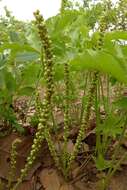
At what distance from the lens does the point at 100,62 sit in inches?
37.1

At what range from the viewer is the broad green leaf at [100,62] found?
0.92 metres

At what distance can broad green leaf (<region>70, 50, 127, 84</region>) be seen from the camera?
92 centimetres

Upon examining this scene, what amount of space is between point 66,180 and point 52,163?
0.36 feet

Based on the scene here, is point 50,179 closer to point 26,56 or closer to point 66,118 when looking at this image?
point 66,118

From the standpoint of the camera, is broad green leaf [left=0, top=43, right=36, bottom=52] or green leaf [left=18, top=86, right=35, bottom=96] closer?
broad green leaf [left=0, top=43, right=36, bottom=52]

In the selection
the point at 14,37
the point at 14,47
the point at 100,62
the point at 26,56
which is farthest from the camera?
the point at 14,37

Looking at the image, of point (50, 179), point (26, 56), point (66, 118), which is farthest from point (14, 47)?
point (50, 179)

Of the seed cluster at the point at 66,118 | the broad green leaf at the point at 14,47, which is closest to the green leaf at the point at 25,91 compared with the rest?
the seed cluster at the point at 66,118

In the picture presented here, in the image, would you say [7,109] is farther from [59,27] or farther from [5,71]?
[59,27]

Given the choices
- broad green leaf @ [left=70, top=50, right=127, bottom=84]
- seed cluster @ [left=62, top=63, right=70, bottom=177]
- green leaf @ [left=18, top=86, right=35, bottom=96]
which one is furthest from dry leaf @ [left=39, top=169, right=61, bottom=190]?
broad green leaf @ [left=70, top=50, right=127, bottom=84]

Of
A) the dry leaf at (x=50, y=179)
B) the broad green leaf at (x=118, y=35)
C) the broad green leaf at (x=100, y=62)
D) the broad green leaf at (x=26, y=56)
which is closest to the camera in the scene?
the broad green leaf at (x=100, y=62)

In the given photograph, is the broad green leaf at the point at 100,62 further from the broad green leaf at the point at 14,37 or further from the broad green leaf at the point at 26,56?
the broad green leaf at the point at 14,37

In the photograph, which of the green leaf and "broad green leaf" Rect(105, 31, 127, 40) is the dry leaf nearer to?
the green leaf

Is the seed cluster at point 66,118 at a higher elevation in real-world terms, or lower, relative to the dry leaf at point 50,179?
higher
